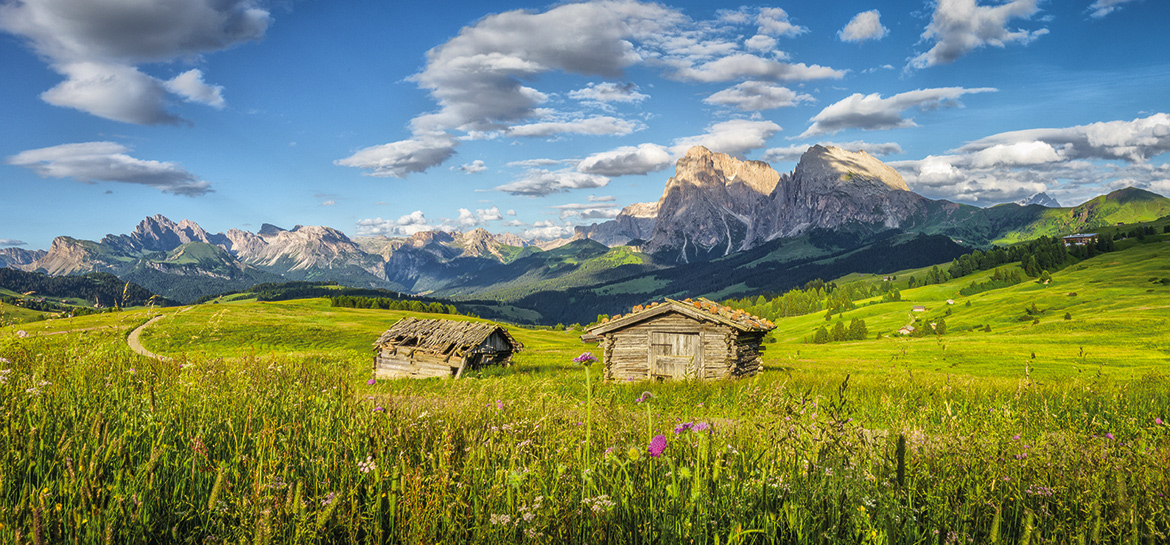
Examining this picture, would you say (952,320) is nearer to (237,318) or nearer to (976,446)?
(976,446)

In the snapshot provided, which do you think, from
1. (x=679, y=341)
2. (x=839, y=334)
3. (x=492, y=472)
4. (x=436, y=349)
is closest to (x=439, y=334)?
(x=436, y=349)

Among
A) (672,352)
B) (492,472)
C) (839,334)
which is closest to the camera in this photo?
(492,472)

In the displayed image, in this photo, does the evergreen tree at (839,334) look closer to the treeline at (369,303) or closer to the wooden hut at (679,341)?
the wooden hut at (679,341)

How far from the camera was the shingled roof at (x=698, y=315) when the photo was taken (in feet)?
91.1

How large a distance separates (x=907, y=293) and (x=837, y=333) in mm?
89514

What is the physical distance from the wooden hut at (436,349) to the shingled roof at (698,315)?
821 centimetres

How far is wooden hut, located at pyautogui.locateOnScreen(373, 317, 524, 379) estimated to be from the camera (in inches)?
1280

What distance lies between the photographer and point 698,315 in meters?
28.3

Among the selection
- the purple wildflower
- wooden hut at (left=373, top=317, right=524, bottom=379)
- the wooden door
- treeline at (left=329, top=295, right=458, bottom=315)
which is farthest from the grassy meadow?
treeline at (left=329, top=295, right=458, bottom=315)

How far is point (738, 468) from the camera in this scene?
Result: 336cm

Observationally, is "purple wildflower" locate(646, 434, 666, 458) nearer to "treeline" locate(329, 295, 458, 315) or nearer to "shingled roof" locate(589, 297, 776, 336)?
"shingled roof" locate(589, 297, 776, 336)

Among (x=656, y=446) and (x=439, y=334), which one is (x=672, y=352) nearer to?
(x=439, y=334)

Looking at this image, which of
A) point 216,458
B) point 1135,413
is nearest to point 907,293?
point 1135,413

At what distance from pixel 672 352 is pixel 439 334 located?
15.4 metres
